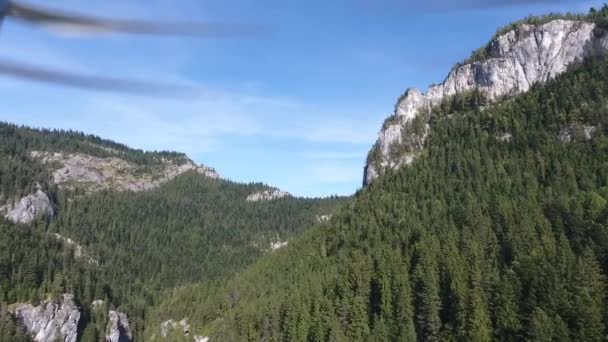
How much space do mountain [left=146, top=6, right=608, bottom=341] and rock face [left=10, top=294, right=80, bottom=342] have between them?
78.9 feet

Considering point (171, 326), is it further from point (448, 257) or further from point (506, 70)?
point (506, 70)

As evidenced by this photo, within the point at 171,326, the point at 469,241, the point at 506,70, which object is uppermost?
the point at 506,70

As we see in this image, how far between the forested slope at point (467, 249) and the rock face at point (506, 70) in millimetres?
7477

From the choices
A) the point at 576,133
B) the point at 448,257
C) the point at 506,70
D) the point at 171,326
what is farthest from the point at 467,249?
the point at 506,70

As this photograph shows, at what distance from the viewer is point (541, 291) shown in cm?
6506

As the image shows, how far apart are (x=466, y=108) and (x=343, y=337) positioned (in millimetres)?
128708

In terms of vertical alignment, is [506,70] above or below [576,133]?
above

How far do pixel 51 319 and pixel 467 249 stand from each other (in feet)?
393

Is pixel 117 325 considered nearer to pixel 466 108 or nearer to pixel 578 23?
pixel 466 108

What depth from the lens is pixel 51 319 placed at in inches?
5758

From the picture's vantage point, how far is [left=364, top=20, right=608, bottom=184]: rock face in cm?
16962

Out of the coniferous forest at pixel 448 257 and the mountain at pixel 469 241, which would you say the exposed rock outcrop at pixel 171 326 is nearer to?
the mountain at pixel 469 241

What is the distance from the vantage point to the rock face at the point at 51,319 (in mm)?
139625

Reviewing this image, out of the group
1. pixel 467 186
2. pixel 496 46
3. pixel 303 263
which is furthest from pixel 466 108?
pixel 303 263
